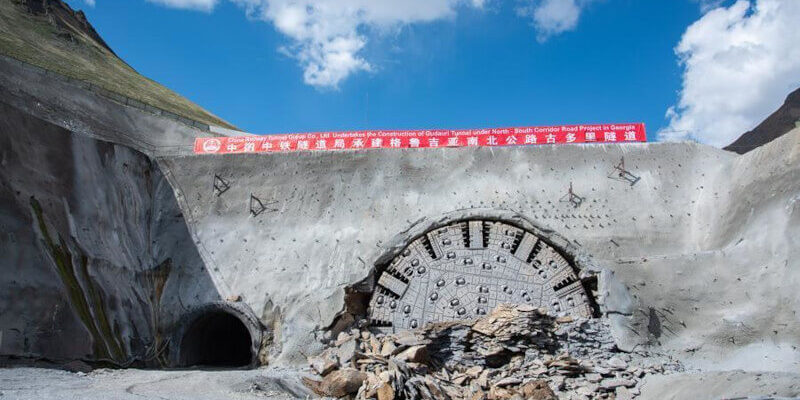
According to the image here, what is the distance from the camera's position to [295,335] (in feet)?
42.0

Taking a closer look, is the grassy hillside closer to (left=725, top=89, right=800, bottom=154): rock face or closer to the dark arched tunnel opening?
the dark arched tunnel opening

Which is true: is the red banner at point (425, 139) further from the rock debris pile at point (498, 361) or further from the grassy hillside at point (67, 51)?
the grassy hillside at point (67, 51)

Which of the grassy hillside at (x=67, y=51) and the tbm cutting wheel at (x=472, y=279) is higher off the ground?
the grassy hillside at (x=67, y=51)

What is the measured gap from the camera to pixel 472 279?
12.6 meters

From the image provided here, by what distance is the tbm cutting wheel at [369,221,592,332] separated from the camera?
12.4 meters

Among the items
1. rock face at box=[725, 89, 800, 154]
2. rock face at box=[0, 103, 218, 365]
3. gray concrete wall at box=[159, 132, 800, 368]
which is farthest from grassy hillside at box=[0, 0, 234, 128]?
rock face at box=[725, 89, 800, 154]

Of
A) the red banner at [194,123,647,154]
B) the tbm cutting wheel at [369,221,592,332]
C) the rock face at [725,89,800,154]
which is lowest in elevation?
the tbm cutting wheel at [369,221,592,332]

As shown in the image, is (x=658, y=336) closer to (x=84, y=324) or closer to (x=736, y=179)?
(x=736, y=179)

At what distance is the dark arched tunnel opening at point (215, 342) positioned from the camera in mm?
14086

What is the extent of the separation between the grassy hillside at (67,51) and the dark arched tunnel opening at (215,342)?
42.4 feet

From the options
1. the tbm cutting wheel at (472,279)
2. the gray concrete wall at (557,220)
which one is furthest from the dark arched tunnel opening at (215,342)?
the tbm cutting wheel at (472,279)

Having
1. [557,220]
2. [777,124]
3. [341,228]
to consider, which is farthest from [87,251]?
[777,124]

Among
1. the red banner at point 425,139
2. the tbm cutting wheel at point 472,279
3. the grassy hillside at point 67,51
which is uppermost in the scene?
the grassy hillside at point 67,51

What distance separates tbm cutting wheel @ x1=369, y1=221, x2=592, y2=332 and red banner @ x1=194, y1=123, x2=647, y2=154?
3.56m
